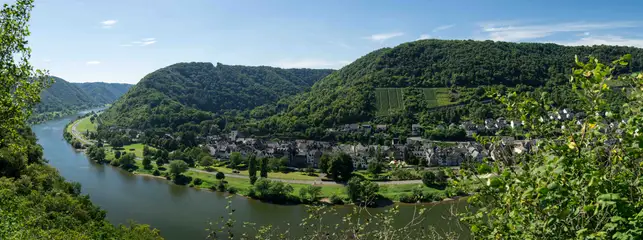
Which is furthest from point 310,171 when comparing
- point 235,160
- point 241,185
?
point 235,160

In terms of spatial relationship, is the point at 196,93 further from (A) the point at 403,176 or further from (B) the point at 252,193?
(A) the point at 403,176

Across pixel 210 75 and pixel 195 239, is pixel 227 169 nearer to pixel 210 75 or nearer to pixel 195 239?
pixel 195 239

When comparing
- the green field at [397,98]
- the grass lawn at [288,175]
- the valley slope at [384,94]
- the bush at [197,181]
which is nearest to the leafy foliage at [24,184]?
the bush at [197,181]

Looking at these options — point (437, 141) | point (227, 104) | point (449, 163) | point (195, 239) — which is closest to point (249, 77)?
point (227, 104)

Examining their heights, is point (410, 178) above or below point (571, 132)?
below

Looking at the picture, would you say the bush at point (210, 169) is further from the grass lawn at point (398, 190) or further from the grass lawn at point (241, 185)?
the grass lawn at point (398, 190)

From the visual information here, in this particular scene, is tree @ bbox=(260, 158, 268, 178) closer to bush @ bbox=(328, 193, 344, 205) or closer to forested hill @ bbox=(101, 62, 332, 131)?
bush @ bbox=(328, 193, 344, 205)
